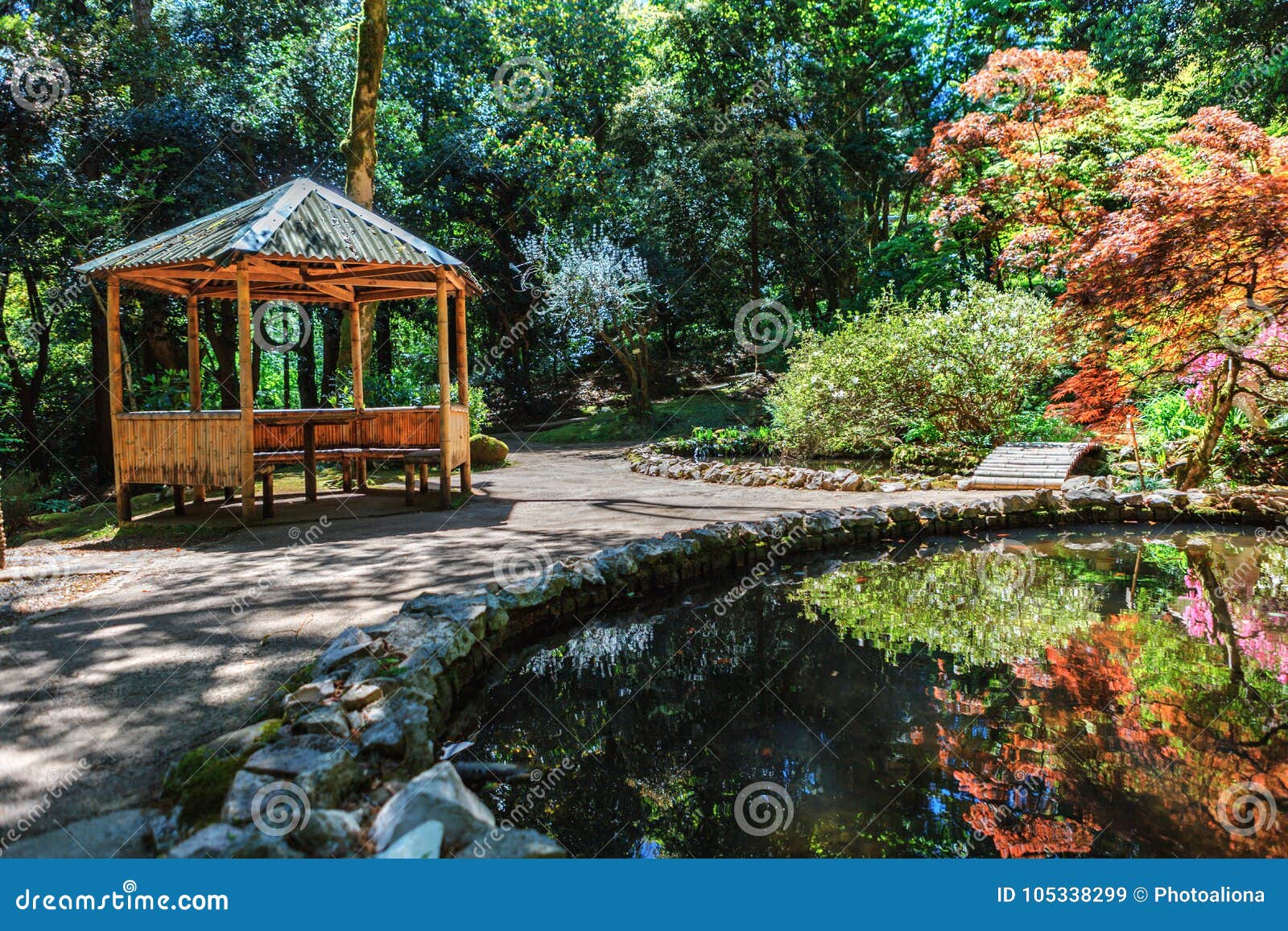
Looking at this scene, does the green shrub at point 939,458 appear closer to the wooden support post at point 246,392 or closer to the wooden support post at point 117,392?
the wooden support post at point 246,392

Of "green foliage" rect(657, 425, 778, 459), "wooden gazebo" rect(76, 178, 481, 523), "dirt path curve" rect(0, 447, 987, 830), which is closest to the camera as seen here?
"dirt path curve" rect(0, 447, 987, 830)

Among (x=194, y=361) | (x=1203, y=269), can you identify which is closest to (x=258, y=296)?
(x=194, y=361)

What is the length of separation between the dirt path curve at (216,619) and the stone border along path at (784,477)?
56 centimetres

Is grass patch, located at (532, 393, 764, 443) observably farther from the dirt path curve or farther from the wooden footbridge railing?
the dirt path curve

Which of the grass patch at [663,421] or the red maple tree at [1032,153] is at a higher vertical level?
the red maple tree at [1032,153]

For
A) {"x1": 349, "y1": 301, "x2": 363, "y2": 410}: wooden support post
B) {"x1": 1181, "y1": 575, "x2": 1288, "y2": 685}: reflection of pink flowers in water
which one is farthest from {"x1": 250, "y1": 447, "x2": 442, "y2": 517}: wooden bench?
{"x1": 1181, "y1": 575, "x2": 1288, "y2": 685}: reflection of pink flowers in water

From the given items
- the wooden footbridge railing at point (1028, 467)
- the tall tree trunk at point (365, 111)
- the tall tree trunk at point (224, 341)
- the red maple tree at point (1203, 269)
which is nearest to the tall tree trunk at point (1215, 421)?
the red maple tree at point (1203, 269)

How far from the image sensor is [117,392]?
7.90 meters

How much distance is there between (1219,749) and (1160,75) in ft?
62.7

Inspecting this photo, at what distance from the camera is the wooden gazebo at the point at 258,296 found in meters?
7.27

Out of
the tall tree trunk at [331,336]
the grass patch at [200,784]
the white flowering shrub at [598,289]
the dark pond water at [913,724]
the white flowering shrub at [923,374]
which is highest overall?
the white flowering shrub at [598,289]

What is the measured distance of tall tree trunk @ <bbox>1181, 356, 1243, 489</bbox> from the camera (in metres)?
7.93

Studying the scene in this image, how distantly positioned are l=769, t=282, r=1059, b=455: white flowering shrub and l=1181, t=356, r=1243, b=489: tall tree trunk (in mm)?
2663

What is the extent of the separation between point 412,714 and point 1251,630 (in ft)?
14.8
